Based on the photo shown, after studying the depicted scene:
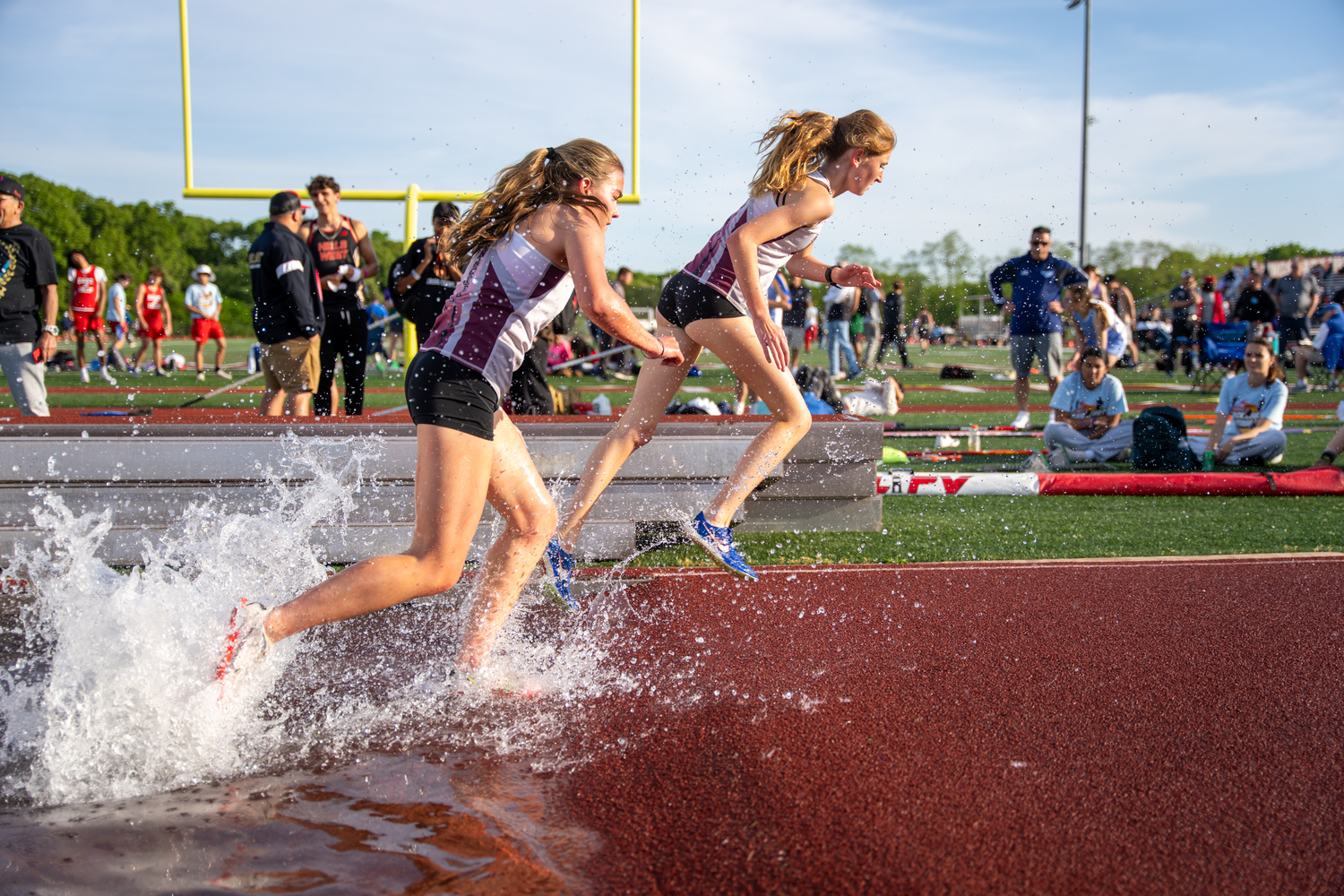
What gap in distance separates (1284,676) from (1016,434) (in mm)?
6262

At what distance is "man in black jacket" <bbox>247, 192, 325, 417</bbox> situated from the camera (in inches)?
277

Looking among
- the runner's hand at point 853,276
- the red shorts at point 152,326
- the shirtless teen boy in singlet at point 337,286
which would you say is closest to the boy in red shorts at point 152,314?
the red shorts at point 152,326

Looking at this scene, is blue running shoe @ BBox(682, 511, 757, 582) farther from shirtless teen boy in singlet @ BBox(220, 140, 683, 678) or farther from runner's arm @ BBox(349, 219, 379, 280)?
runner's arm @ BBox(349, 219, 379, 280)

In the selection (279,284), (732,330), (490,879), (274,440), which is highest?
(279,284)

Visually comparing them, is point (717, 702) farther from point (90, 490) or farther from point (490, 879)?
point (90, 490)

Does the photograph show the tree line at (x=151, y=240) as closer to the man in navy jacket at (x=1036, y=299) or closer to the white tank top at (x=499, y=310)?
the man in navy jacket at (x=1036, y=299)

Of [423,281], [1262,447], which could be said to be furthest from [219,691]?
[1262,447]

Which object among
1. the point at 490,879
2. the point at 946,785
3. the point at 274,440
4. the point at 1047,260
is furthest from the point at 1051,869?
the point at 1047,260

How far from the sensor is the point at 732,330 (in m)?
4.17

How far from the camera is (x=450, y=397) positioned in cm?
288

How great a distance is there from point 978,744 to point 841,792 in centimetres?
54

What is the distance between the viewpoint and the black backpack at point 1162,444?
7992 mm

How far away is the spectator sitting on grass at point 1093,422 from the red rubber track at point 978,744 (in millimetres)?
4074

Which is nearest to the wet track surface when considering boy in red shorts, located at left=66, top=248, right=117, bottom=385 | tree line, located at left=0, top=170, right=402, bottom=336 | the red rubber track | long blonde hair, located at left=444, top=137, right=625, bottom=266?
the red rubber track
